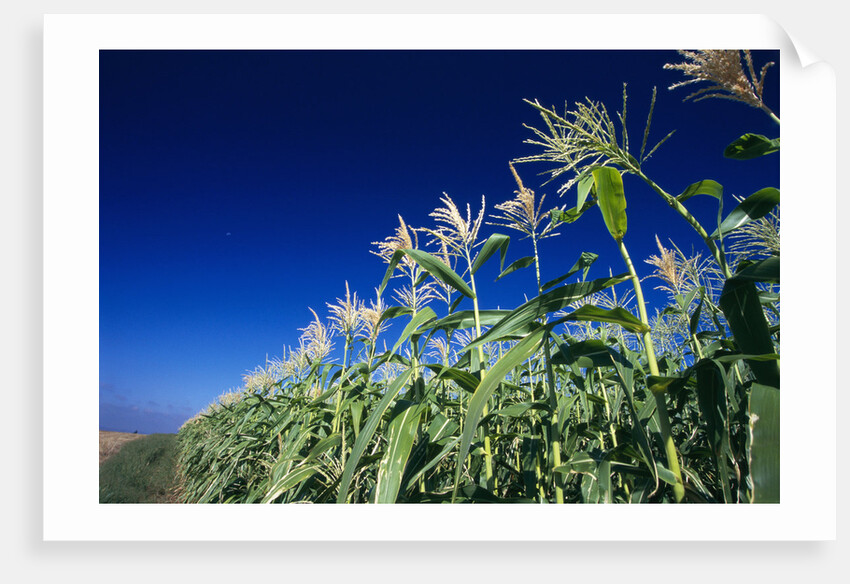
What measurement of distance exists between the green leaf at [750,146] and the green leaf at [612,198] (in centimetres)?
53

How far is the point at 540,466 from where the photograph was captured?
136cm

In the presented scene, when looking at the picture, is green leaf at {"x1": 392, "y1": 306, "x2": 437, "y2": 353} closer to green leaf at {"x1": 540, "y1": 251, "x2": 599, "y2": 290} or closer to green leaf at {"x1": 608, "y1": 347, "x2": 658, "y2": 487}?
green leaf at {"x1": 540, "y1": 251, "x2": 599, "y2": 290}

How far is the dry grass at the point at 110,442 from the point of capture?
1882 millimetres

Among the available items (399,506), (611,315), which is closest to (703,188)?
(611,315)

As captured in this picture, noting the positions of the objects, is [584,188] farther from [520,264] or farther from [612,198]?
[520,264]

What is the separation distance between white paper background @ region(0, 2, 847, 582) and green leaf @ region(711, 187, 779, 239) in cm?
36

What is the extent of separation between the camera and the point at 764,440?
843mm

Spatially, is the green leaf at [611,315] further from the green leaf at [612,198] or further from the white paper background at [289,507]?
the white paper background at [289,507]

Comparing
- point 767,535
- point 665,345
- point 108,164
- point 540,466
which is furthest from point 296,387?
point 767,535

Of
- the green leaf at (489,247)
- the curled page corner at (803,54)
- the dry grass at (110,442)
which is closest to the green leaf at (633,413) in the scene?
the green leaf at (489,247)

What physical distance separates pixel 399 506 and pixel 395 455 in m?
0.46

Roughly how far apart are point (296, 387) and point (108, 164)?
1894 mm

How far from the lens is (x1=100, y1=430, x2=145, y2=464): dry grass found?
188cm

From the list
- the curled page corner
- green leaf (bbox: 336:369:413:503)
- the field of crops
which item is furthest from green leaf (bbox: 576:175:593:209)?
the curled page corner
